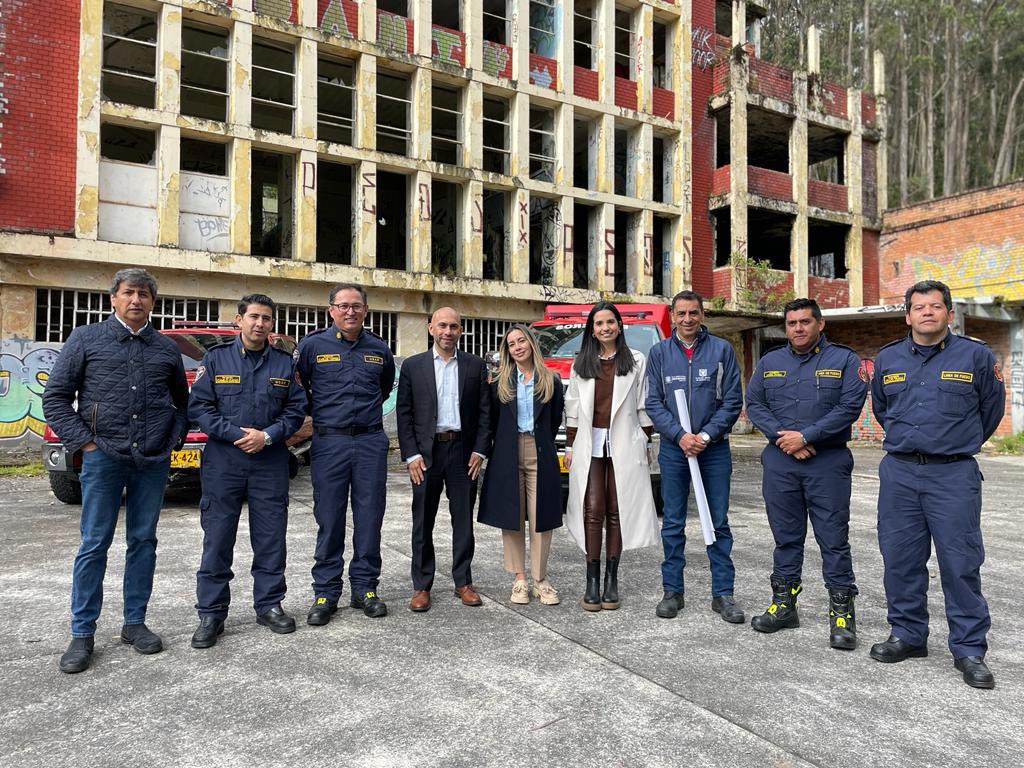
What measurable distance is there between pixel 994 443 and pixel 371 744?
18.7 metres

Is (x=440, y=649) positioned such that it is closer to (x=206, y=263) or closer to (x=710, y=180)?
(x=206, y=263)

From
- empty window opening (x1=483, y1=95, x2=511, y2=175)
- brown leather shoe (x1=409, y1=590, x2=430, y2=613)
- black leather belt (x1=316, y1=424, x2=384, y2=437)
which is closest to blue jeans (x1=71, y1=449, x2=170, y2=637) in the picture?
black leather belt (x1=316, y1=424, x2=384, y2=437)

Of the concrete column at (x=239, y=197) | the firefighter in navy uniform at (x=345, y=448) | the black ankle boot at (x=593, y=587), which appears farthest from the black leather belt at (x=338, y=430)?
the concrete column at (x=239, y=197)

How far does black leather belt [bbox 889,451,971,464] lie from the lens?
11.7 ft

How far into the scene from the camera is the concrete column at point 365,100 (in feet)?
51.3

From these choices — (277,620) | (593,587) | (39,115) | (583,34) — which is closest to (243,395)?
(277,620)

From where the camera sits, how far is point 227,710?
9.84 feet

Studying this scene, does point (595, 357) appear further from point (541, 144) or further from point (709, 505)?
point (541, 144)

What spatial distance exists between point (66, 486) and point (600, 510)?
648 centimetres

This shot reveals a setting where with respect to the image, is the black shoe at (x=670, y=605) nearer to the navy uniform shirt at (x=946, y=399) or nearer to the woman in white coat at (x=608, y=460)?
the woman in white coat at (x=608, y=460)

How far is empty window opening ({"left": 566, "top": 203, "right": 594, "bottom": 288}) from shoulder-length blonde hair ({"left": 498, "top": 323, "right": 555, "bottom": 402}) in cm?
1489

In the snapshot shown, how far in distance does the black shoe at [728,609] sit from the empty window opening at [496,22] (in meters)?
16.9

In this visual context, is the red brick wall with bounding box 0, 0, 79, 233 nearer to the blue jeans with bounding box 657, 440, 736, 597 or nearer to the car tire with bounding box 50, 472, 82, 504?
→ the car tire with bounding box 50, 472, 82, 504

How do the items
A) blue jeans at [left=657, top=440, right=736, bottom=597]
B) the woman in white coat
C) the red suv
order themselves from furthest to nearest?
1. the red suv
2. the woman in white coat
3. blue jeans at [left=657, top=440, right=736, bottom=597]
